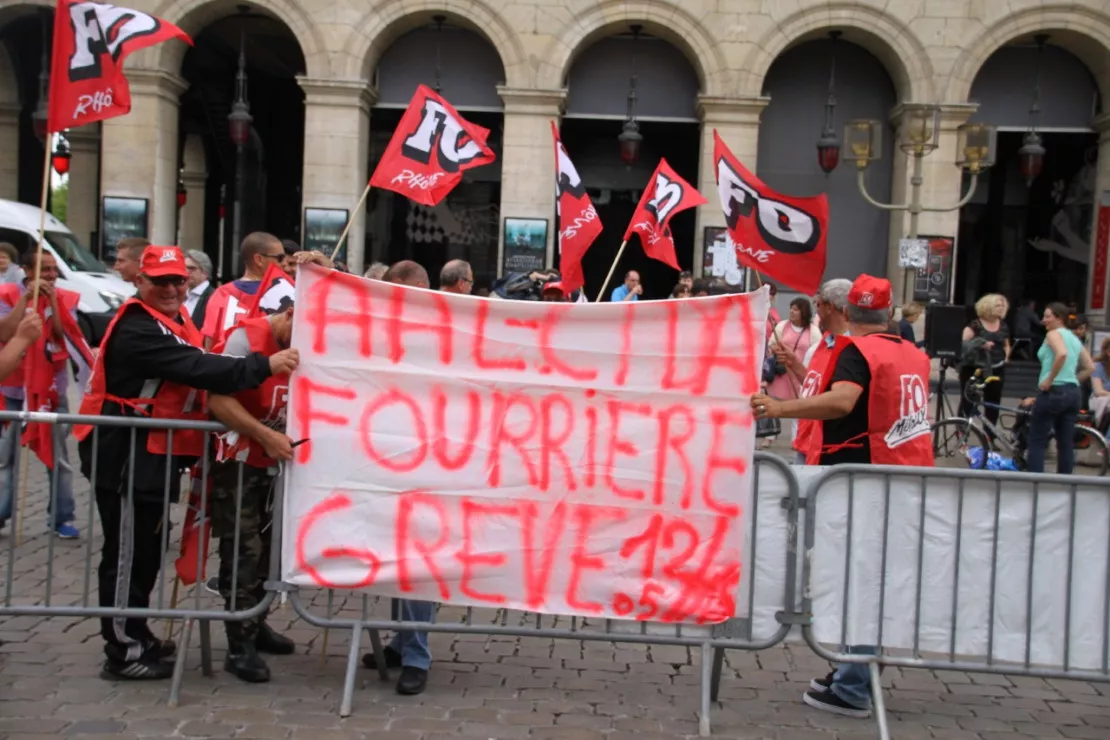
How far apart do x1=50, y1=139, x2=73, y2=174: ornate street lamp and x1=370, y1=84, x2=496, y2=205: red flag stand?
1684 cm

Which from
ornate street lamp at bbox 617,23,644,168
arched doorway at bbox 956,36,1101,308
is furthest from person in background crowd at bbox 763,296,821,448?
arched doorway at bbox 956,36,1101,308

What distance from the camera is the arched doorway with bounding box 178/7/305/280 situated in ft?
80.7

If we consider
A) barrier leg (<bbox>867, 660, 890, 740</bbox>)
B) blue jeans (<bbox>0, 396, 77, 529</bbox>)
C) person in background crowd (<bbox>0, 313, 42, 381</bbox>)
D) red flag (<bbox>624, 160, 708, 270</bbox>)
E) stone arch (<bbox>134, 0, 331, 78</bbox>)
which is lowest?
barrier leg (<bbox>867, 660, 890, 740</bbox>)

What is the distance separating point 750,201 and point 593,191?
1701 centimetres

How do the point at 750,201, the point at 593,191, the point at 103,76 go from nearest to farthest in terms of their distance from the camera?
the point at 103,76
the point at 750,201
the point at 593,191

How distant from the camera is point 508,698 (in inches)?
192

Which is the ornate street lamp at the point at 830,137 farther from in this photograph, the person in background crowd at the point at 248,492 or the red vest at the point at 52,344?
the person in background crowd at the point at 248,492

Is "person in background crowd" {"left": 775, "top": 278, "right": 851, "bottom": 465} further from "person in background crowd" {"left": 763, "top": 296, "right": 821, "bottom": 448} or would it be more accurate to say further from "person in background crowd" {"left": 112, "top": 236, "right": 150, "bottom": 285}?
"person in background crowd" {"left": 763, "top": 296, "right": 821, "bottom": 448}

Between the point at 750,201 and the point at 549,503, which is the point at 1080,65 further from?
the point at 549,503

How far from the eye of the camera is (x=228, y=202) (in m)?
28.4

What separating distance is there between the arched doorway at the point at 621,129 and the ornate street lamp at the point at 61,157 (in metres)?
10.2

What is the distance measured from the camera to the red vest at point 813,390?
5383 mm

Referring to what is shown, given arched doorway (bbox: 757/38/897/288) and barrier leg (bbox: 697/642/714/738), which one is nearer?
barrier leg (bbox: 697/642/714/738)

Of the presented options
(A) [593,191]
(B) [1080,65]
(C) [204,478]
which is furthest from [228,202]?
(C) [204,478]
